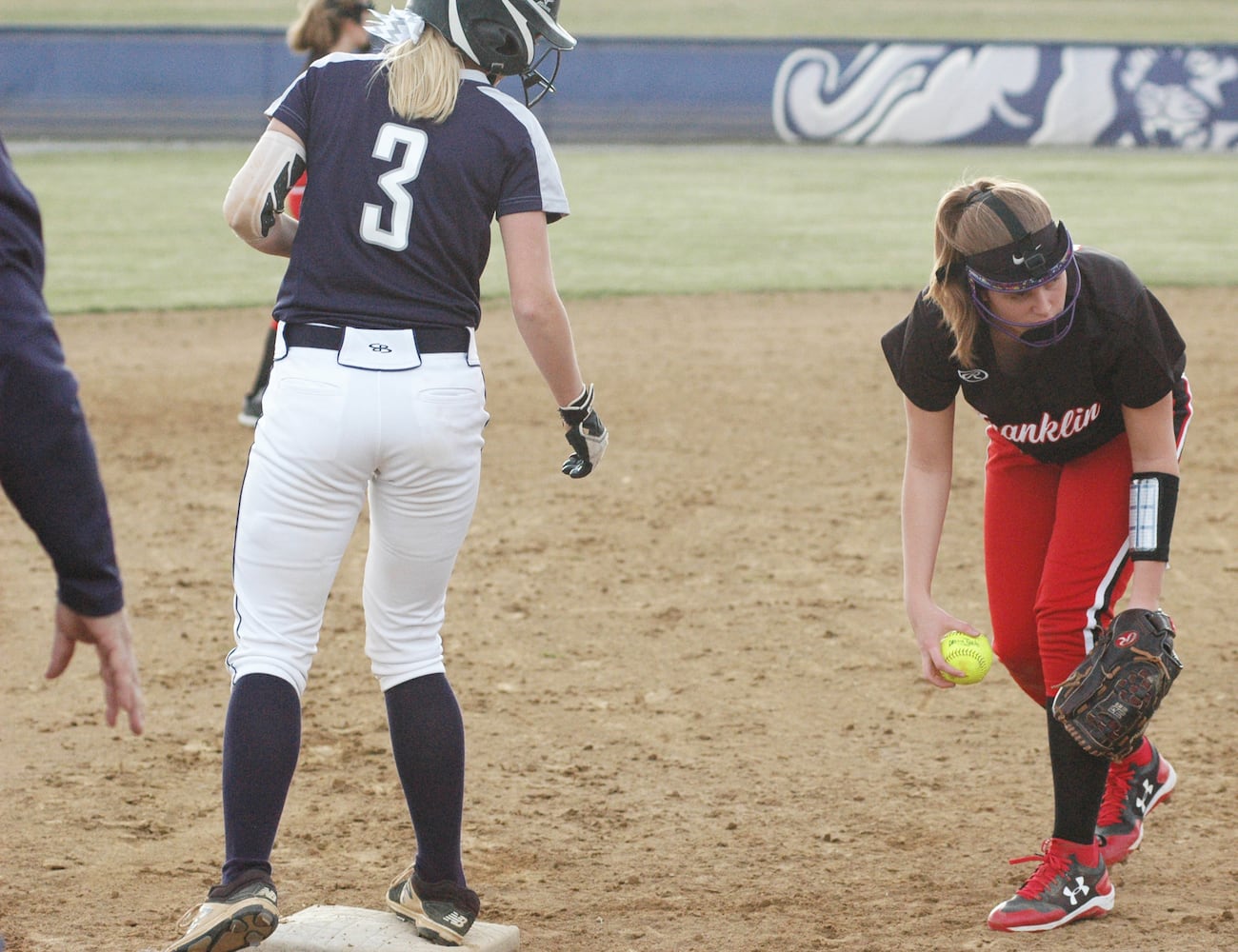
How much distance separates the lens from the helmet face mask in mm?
2881

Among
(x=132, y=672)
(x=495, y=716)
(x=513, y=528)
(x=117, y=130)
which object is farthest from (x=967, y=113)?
(x=132, y=672)

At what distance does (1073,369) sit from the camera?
323 cm

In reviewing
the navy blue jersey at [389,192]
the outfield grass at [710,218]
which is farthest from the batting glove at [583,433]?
the outfield grass at [710,218]

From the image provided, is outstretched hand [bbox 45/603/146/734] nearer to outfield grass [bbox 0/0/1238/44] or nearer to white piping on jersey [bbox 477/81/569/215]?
white piping on jersey [bbox 477/81/569/215]

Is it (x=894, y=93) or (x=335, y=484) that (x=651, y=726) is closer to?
(x=335, y=484)

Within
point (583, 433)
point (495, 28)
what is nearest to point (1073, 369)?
point (583, 433)

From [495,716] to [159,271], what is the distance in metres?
9.60

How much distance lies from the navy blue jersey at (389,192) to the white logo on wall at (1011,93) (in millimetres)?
22147

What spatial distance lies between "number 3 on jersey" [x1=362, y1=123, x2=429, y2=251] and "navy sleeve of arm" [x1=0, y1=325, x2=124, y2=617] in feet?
2.82

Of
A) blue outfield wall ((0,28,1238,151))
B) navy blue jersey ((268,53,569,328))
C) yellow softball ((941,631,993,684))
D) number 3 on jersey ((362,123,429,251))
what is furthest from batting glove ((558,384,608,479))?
blue outfield wall ((0,28,1238,151))

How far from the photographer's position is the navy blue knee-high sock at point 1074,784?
130 inches

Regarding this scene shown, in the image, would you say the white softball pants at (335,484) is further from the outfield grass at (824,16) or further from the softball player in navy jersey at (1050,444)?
the outfield grass at (824,16)

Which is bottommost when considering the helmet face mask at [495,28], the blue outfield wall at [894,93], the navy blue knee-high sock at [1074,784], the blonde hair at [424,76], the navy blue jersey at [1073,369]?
the navy blue knee-high sock at [1074,784]

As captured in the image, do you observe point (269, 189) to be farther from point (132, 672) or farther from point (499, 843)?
point (499, 843)
